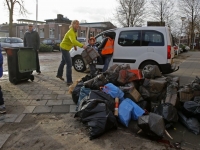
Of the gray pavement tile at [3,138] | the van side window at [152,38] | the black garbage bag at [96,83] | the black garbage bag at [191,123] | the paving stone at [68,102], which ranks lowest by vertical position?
the gray pavement tile at [3,138]

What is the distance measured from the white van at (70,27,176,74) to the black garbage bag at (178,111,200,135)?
3.75m

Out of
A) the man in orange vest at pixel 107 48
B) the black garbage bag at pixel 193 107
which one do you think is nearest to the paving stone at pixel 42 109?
the black garbage bag at pixel 193 107

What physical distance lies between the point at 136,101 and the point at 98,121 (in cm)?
133

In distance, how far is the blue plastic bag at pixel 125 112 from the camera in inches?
138

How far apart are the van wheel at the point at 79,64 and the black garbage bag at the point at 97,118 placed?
215 inches

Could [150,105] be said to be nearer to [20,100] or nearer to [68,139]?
[68,139]

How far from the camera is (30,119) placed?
3807 millimetres

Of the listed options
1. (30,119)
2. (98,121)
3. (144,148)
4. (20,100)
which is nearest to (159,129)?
(144,148)

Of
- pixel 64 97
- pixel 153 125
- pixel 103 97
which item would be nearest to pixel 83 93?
pixel 103 97

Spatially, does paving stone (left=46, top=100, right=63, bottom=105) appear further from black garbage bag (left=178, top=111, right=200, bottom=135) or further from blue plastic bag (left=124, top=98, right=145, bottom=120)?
black garbage bag (left=178, top=111, right=200, bottom=135)

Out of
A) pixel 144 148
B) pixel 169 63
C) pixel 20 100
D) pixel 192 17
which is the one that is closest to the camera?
pixel 144 148

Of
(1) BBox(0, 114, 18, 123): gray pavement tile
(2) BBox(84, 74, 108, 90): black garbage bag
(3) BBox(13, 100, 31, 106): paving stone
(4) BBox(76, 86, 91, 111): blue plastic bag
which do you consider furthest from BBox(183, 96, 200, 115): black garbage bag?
(3) BBox(13, 100, 31, 106): paving stone

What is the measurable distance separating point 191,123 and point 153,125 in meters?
0.90

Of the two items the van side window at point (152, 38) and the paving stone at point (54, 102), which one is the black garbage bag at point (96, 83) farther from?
the van side window at point (152, 38)
